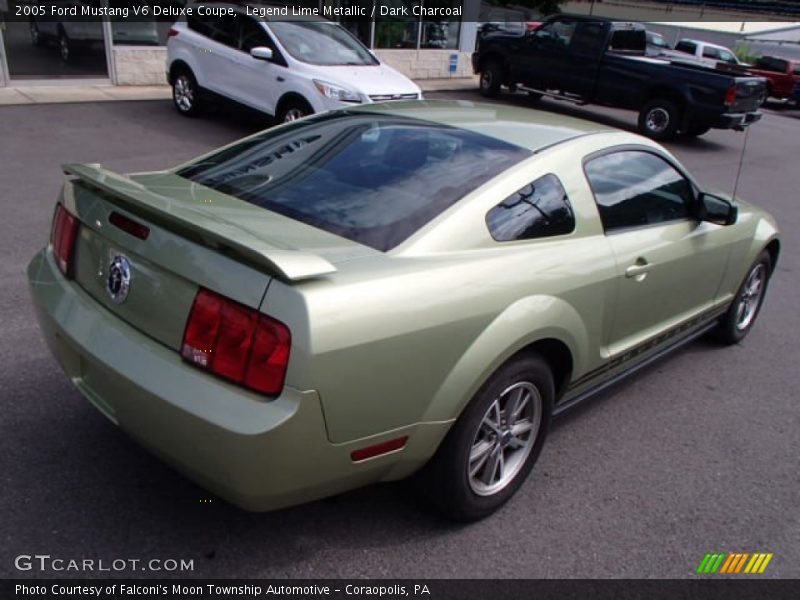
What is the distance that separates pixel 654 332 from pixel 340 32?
8.45 meters

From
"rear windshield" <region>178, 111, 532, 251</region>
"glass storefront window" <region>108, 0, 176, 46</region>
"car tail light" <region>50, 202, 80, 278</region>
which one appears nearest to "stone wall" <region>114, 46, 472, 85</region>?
"glass storefront window" <region>108, 0, 176, 46</region>

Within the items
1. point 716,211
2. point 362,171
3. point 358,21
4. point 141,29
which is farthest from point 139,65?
point 716,211

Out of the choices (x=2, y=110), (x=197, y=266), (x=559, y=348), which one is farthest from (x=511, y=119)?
(x=2, y=110)

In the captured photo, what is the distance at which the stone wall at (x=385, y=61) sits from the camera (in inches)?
523

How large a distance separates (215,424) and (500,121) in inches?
82.4

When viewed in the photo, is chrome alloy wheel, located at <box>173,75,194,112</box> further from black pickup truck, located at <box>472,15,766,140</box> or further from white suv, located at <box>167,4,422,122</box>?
black pickup truck, located at <box>472,15,766,140</box>

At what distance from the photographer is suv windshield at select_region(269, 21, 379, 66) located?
994cm

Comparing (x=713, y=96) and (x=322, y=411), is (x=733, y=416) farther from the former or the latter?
(x=713, y=96)

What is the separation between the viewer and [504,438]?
303cm

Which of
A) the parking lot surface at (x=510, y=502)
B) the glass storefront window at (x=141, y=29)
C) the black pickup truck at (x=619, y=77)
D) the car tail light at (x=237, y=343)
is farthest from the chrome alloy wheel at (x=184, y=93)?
the car tail light at (x=237, y=343)

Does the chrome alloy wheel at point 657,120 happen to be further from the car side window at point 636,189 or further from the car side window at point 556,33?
the car side window at point 636,189

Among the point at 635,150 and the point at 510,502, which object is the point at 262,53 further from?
the point at 510,502

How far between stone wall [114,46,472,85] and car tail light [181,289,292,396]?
1242cm

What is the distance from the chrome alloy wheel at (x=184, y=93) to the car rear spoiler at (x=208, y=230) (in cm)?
877
